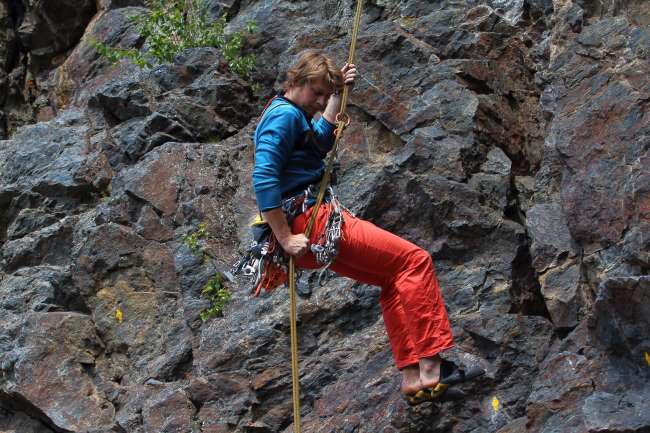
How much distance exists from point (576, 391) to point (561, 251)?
1.41 m

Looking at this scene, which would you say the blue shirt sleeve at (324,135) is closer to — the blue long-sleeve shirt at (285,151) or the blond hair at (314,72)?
the blue long-sleeve shirt at (285,151)

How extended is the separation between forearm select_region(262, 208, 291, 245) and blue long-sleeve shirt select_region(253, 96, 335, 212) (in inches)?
1.9

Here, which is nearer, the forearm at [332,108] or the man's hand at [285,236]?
the man's hand at [285,236]

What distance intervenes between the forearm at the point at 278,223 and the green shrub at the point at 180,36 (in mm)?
5386

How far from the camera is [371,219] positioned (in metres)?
8.40

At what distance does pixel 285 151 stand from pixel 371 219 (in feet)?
8.14

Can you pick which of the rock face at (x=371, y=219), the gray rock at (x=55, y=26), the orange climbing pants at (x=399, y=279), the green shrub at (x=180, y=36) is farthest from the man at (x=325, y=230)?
the gray rock at (x=55, y=26)

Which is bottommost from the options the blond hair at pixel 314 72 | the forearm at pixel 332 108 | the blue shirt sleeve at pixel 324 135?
the blue shirt sleeve at pixel 324 135

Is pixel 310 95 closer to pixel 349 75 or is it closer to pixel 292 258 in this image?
pixel 349 75

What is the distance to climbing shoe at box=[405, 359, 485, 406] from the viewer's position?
238 inches

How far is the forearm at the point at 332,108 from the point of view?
6.45 m

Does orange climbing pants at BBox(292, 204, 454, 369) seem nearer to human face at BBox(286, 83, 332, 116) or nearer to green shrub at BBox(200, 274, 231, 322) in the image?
human face at BBox(286, 83, 332, 116)

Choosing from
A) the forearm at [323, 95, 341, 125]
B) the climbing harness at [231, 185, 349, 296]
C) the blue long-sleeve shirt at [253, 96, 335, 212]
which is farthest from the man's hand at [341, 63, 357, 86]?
the climbing harness at [231, 185, 349, 296]

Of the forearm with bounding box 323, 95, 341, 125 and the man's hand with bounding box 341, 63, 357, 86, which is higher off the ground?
the man's hand with bounding box 341, 63, 357, 86
